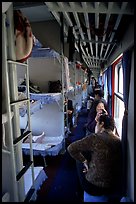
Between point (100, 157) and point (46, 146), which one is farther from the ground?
point (100, 157)

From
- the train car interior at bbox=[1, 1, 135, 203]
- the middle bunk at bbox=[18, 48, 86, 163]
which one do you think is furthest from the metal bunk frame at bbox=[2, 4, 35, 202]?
the middle bunk at bbox=[18, 48, 86, 163]

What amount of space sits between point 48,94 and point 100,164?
206cm

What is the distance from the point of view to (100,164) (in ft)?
7.32

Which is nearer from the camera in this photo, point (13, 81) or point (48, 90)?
point (13, 81)

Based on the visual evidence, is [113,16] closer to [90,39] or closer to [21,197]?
[90,39]

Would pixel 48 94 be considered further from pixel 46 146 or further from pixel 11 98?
pixel 11 98

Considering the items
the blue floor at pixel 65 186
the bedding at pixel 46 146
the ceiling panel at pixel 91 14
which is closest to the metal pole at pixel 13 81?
the ceiling panel at pixel 91 14

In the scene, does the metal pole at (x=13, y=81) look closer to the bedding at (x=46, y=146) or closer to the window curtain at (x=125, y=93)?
the window curtain at (x=125, y=93)

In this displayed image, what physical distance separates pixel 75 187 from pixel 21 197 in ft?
3.98

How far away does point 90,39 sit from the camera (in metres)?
4.32

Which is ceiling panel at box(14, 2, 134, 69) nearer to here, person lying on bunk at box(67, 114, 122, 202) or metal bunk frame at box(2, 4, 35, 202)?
metal bunk frame at box(2, 4, 35, 202)

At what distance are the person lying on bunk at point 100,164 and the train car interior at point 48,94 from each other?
93 millimetres

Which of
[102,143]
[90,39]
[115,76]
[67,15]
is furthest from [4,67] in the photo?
[115,76]

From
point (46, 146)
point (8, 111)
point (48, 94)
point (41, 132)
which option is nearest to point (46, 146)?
point (46, 146)
